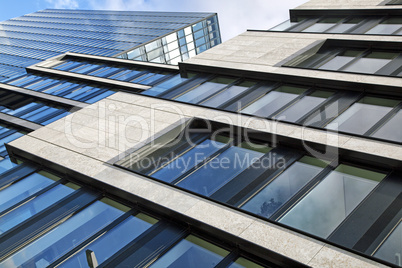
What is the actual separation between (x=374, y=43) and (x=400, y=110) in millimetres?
6704

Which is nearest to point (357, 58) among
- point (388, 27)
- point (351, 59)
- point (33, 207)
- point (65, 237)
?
point (351, 59)

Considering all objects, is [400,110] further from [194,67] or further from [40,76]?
[40,76]

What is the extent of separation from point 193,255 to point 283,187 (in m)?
3.72

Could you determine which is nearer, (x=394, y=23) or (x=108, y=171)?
(x=108, y=171)

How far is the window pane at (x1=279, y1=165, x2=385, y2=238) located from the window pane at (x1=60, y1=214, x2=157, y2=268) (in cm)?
441

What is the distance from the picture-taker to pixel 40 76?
42.3 meters

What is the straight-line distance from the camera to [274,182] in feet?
49.0

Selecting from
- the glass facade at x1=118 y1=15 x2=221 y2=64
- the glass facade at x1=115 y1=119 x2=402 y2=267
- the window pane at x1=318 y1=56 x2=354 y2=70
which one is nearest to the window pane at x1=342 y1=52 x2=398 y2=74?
the window pane at x1=318 y1=56 x2=354 y2=70

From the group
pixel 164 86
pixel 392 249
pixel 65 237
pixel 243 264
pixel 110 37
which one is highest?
pixel 164 86

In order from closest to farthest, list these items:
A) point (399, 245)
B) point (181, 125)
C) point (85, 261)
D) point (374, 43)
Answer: point (399, 245) → point (85, 261) → point (181, 125) → point (374, 43)

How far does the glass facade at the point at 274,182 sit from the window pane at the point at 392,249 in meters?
0.02

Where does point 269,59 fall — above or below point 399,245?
above

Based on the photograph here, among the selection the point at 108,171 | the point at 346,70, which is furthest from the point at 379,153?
the point at 108,171

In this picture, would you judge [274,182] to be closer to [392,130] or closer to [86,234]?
[392,130]
